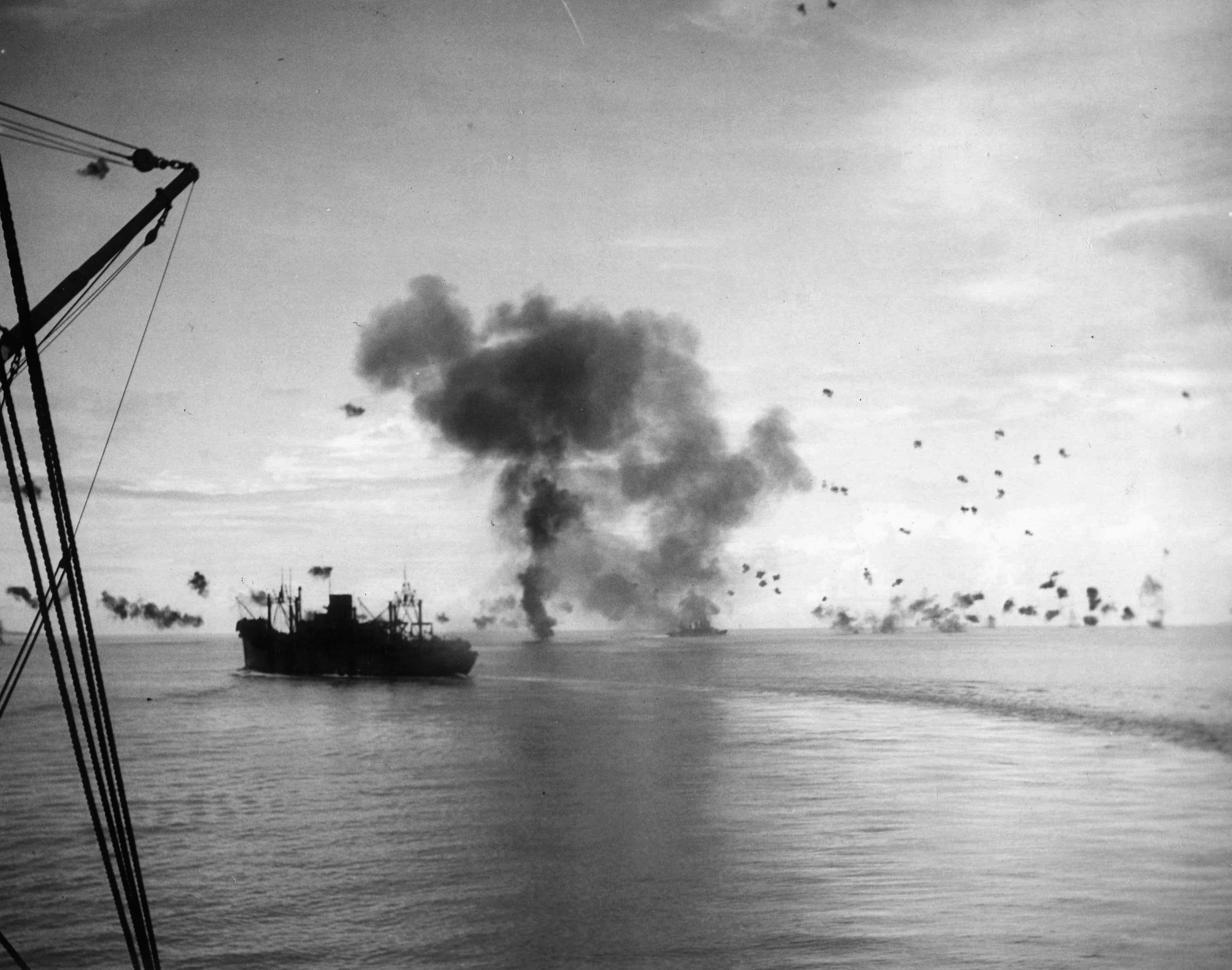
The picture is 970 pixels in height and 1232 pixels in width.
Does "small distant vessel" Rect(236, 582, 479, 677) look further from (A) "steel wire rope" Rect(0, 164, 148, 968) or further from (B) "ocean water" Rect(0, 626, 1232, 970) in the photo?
(A) "steel wire rope" Rect(0, 164, 148, 968)

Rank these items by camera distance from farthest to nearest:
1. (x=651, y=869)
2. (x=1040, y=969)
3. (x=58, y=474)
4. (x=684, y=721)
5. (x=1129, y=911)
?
1. (x=684, y=721)
2. (x=651, y=869)
3. (x=1129, y=911)
4. (x=1040, y=969)
5. (x=58, y=474)

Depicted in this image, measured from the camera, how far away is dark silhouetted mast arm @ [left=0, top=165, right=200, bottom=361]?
12.7m

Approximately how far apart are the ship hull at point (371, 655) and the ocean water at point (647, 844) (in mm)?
53960

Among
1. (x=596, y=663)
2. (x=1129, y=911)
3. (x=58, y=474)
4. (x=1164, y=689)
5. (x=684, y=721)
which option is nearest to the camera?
(x=58, y=474)

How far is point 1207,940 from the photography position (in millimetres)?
21469

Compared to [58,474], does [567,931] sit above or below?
below

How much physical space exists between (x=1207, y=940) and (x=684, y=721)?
183 feet

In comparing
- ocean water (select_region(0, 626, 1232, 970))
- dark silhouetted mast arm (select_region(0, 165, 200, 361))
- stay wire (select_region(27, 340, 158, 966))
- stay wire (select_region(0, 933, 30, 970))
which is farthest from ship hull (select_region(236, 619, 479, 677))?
stay wire (select_region(27, 340, 158, 966))

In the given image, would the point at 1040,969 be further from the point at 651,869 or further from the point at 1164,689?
the point at 1164,689

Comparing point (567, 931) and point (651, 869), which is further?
point (651, 869)

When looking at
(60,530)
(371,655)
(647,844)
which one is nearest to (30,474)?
(60,530)

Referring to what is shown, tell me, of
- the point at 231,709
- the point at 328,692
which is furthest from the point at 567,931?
the point at 328,692

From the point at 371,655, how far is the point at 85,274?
119742mm

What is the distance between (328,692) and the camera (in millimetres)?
111750
